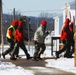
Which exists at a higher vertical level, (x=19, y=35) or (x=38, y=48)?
(x=19, y=35)

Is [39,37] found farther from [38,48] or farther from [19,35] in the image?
[19,35]

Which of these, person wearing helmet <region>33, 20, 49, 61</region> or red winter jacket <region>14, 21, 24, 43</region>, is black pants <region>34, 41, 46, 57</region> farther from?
red winter jacket <region>14, 21, 24, 43</region>

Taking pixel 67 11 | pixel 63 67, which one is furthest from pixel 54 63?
pixel 67 11

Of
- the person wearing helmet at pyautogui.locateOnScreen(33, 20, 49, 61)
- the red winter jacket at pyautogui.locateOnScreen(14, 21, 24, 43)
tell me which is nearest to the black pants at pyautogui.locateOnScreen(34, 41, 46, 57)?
the person wearing helmet at pyautogui.locateOnScreen(33, 20, 49, 61)

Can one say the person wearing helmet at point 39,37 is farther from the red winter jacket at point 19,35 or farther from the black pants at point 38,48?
the red winter jacket at point 19,35

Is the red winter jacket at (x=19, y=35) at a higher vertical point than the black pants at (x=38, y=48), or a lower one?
higher

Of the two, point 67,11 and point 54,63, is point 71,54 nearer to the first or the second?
point 54,63

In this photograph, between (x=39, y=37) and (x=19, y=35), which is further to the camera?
(x=19, y=35)

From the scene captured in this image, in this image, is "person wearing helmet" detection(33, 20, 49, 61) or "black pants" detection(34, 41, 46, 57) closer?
"person wearing helmet" detection(33, 20, 49, 61)

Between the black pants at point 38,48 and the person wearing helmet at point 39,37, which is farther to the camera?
the black pants at point 38,48

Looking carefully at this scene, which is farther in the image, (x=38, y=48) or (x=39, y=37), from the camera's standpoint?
(x=38, y=48)

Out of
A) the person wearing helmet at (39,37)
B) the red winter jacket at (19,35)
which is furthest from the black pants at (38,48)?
the red winter jacket at (19,35)

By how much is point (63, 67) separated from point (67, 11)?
48.0 ft

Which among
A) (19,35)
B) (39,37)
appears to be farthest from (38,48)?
(19,35)
